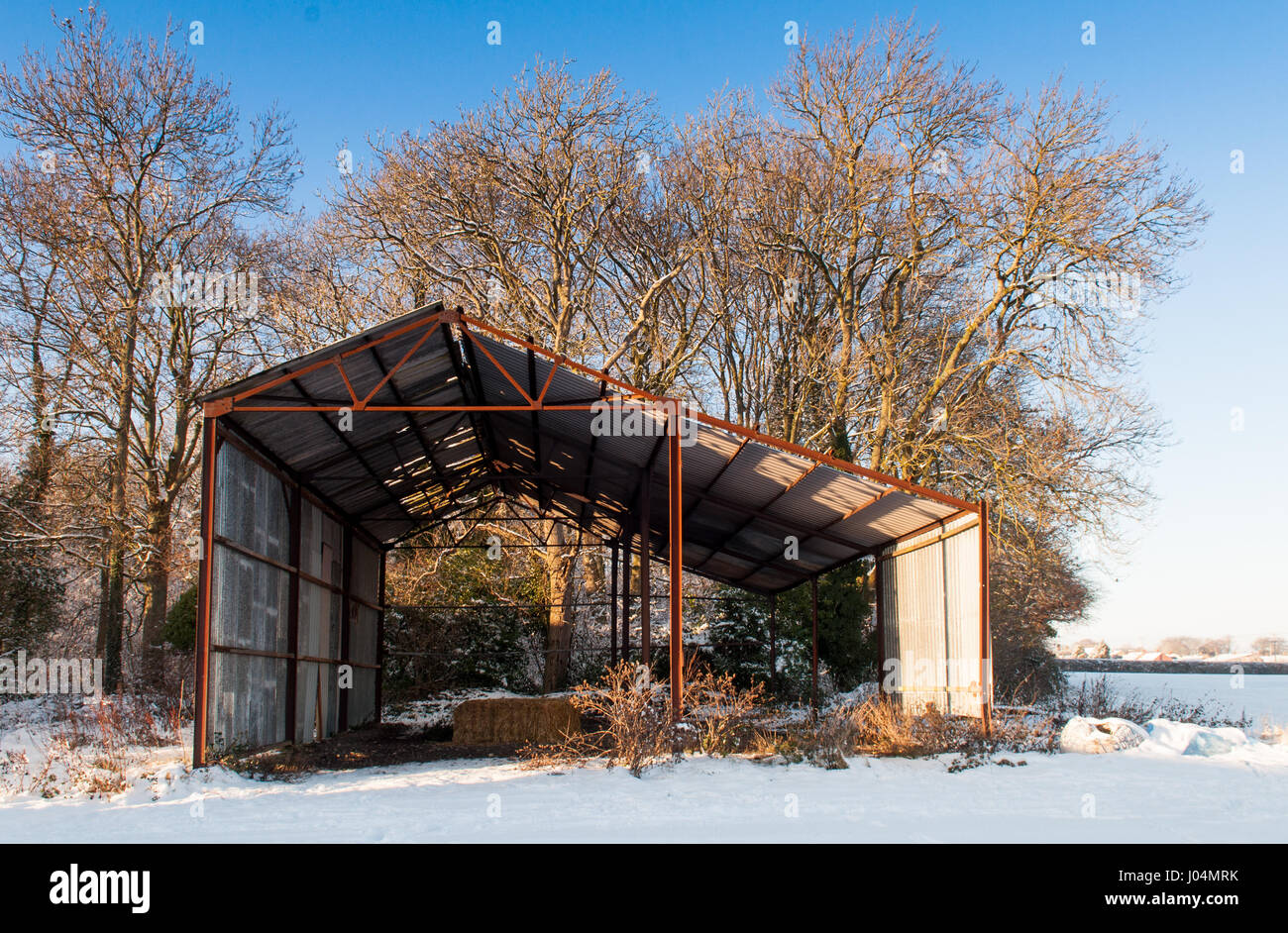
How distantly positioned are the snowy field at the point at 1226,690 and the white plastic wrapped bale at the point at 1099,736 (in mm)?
4193

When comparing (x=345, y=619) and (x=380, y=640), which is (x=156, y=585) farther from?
(x=345, y=619)

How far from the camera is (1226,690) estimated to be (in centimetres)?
3067

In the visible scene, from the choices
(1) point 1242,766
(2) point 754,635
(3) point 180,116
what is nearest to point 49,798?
(1) point 1242,766

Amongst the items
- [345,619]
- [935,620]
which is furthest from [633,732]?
[345,619]

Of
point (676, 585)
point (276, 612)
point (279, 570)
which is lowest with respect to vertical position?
point (276, 612)

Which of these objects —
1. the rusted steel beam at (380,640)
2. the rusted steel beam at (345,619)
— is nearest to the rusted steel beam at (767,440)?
the rusted steel beam at (345,619)

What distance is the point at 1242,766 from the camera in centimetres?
1135

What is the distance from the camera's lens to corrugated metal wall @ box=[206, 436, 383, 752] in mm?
11719

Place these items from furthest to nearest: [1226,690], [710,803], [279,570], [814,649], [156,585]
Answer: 1. [1226,690]
2. [156,585]
3. [814,649]
4. [279,570]
5. [710,803]

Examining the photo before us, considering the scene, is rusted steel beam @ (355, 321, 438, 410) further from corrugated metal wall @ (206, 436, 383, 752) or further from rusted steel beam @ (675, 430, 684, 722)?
rusted steel beam @ (675, 430, 684, 722)

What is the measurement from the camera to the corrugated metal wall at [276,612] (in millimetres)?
11719

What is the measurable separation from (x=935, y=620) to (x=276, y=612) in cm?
980

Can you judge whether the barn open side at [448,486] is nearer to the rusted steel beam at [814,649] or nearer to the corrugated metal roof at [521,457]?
the corrugated metal roof at [521,457]
